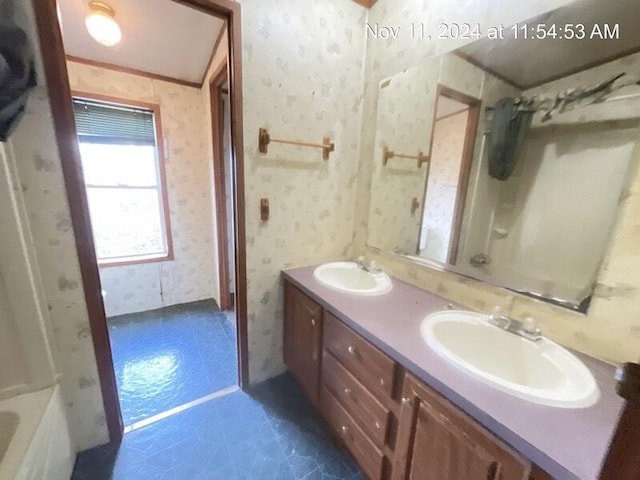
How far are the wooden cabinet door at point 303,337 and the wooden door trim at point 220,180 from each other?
3.60 ft

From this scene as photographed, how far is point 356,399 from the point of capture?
3.78 feet

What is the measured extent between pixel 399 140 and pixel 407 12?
609 millimetres

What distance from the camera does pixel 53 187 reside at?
106 cm

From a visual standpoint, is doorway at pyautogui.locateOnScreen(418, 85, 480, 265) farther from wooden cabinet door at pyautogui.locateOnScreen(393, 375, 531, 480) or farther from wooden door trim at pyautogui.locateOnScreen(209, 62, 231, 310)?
wooden door trim at pyautogui.locateOnScreen(209, 62, 231, 310)

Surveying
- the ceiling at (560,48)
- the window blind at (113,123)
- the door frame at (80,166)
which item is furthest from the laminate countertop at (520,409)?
the window blind at (113,123)

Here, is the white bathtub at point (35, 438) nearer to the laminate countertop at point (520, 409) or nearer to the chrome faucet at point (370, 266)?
the laminate countertop at point (520, 409)

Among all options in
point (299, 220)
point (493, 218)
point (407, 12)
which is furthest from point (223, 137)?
point (493, 218)

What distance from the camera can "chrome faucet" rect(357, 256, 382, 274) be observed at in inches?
62.6

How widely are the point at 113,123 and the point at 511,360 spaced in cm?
307

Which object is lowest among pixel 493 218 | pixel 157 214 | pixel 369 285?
pixel 369 285

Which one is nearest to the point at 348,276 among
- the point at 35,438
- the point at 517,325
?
the point at 517,325

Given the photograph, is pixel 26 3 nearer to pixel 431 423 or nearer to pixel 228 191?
pixel 228 191

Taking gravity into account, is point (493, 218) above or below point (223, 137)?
below

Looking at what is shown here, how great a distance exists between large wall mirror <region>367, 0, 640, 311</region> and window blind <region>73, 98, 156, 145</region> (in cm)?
218
